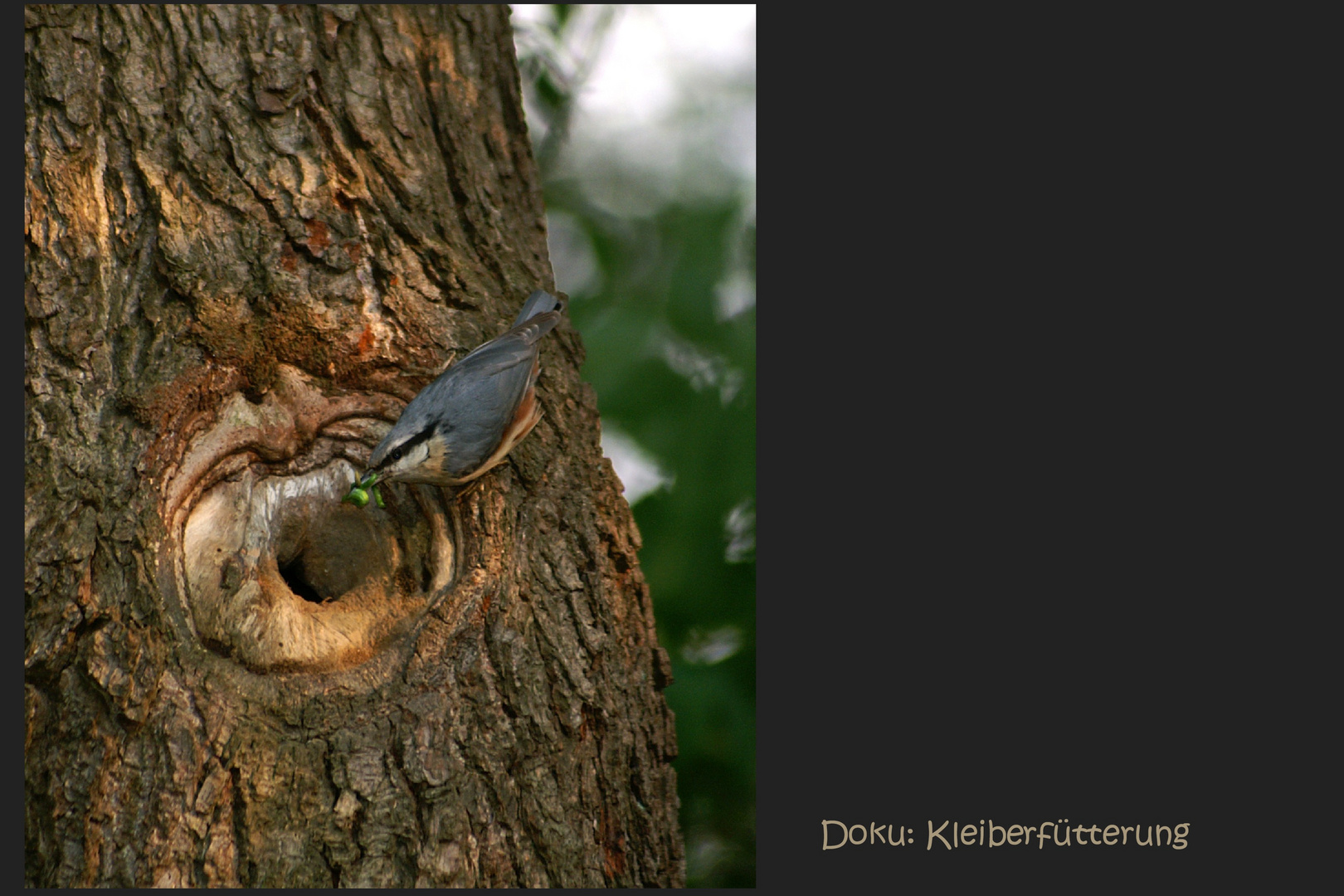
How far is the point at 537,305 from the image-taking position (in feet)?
7.77

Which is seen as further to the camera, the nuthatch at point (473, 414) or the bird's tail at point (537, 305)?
the bird's tail at point (537, 305)

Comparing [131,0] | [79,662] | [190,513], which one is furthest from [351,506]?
[131,0]

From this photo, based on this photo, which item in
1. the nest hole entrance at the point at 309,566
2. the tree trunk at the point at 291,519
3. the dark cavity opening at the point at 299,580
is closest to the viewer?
the tree trunk at the point at 291,519

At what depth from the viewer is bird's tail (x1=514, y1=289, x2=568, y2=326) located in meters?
2.35

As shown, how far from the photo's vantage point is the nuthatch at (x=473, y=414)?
2.09 meters

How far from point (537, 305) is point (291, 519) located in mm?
792

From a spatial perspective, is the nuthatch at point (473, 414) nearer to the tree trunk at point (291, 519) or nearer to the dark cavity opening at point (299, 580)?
the tree trunk at point (291, 519)

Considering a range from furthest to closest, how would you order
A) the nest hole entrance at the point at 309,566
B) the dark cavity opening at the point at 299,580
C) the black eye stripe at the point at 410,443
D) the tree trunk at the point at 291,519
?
the dark cavity opening at the point at 299,580, the black eye stripe at the point at 410,443, the nest hole entrance at the point at 309,566, the tree trunk at the point at 291,519

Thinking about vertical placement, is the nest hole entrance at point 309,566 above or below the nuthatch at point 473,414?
below

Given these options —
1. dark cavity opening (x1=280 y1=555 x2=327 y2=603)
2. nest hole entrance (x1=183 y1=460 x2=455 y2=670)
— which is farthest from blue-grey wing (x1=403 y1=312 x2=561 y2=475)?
dark cavity opening (x1=280 y1=555 x2=327 y2=603)

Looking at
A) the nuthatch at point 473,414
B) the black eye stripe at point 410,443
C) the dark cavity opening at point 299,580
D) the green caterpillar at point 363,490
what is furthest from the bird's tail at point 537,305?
the dark cavity opening at point 299,580

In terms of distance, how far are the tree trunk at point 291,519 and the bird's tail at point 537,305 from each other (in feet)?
0.15

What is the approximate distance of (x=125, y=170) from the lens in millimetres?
2061

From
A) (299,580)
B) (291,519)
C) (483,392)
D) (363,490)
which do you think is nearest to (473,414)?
(483,392)
